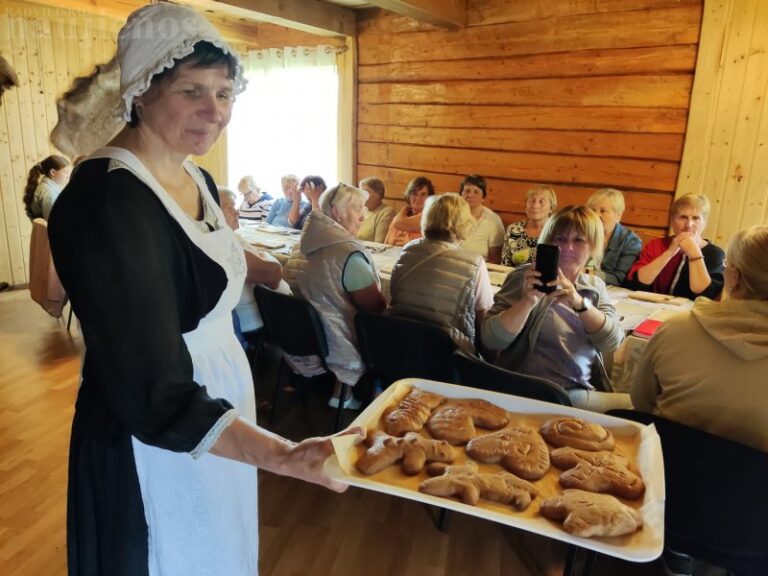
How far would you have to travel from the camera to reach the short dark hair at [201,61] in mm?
810

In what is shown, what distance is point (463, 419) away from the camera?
44.8 inches

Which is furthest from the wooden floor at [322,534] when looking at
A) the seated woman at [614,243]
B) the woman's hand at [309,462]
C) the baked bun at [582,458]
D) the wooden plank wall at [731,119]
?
the wooden plank wall at [731,119]

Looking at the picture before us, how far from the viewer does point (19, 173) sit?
194 inches

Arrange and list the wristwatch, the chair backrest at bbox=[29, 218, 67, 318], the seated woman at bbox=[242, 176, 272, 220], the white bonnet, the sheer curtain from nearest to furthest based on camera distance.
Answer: the white bonnet, the wristwatch, the chair backrest at bbox=[29, 218, 67, 318], the seated woman at bbox=[242, 176, 272, 220], the sheer curtain

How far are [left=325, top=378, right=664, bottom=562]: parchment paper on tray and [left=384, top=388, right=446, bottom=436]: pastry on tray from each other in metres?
0.03

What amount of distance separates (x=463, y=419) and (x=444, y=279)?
3.45 ft

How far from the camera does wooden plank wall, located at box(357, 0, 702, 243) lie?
354 centimetres

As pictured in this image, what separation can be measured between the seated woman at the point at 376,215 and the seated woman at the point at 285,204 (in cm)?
55

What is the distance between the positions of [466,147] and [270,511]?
10.7ft

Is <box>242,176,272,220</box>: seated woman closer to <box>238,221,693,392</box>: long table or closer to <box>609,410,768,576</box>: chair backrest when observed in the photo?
<box>238,221,693,392</box>: long table

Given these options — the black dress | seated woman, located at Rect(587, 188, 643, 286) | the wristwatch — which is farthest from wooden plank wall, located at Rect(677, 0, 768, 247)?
the black dress

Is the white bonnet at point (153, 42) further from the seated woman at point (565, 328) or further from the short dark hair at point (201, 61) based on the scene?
the seated woman at point (565, 328)

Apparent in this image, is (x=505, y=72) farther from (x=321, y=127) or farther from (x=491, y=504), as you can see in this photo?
(x=491, y=504)

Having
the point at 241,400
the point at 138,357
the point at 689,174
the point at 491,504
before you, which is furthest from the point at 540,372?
the point at 689,174
